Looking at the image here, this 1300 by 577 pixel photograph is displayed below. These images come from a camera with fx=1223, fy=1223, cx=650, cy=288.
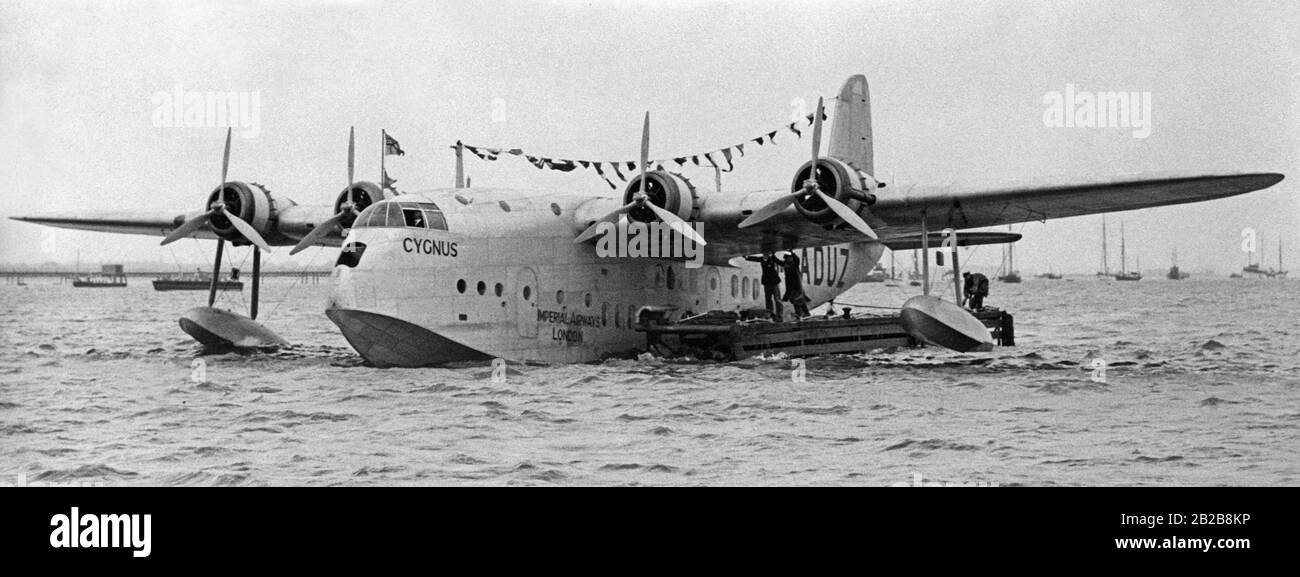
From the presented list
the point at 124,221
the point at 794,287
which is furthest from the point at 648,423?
the point at 124,221

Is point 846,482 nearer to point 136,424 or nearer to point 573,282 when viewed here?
point 136,424

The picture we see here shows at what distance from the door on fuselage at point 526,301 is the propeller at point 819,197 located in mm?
3413

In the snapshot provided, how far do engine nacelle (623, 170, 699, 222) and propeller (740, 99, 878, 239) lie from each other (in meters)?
1.00

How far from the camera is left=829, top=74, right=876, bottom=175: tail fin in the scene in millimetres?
24859

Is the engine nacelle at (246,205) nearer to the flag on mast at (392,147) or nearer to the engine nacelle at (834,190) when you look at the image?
the flag on mast at (392,147)

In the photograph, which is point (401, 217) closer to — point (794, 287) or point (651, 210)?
point (651, 210)

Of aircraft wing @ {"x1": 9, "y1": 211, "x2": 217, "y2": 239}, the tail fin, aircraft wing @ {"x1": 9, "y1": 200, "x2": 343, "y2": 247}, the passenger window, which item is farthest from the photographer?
the tail fin

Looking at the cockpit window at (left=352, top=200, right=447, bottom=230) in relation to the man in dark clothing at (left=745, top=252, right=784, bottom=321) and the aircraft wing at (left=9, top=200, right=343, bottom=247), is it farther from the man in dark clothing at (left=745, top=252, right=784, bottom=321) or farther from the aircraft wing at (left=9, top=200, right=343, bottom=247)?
the man in dark clothing at (left=745, top=252, right=784, bottom=321)

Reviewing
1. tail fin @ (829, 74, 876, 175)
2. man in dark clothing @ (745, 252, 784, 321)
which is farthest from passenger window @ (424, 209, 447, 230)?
tail fin @ (829, 74, 876, 175)

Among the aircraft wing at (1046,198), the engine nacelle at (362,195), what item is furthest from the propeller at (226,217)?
the aircraft wing at (1046,198)

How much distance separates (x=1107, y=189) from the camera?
17453 mm

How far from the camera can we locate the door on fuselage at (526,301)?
18641mm

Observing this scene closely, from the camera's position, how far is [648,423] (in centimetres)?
1366

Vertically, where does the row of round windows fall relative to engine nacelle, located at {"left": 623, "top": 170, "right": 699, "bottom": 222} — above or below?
below
